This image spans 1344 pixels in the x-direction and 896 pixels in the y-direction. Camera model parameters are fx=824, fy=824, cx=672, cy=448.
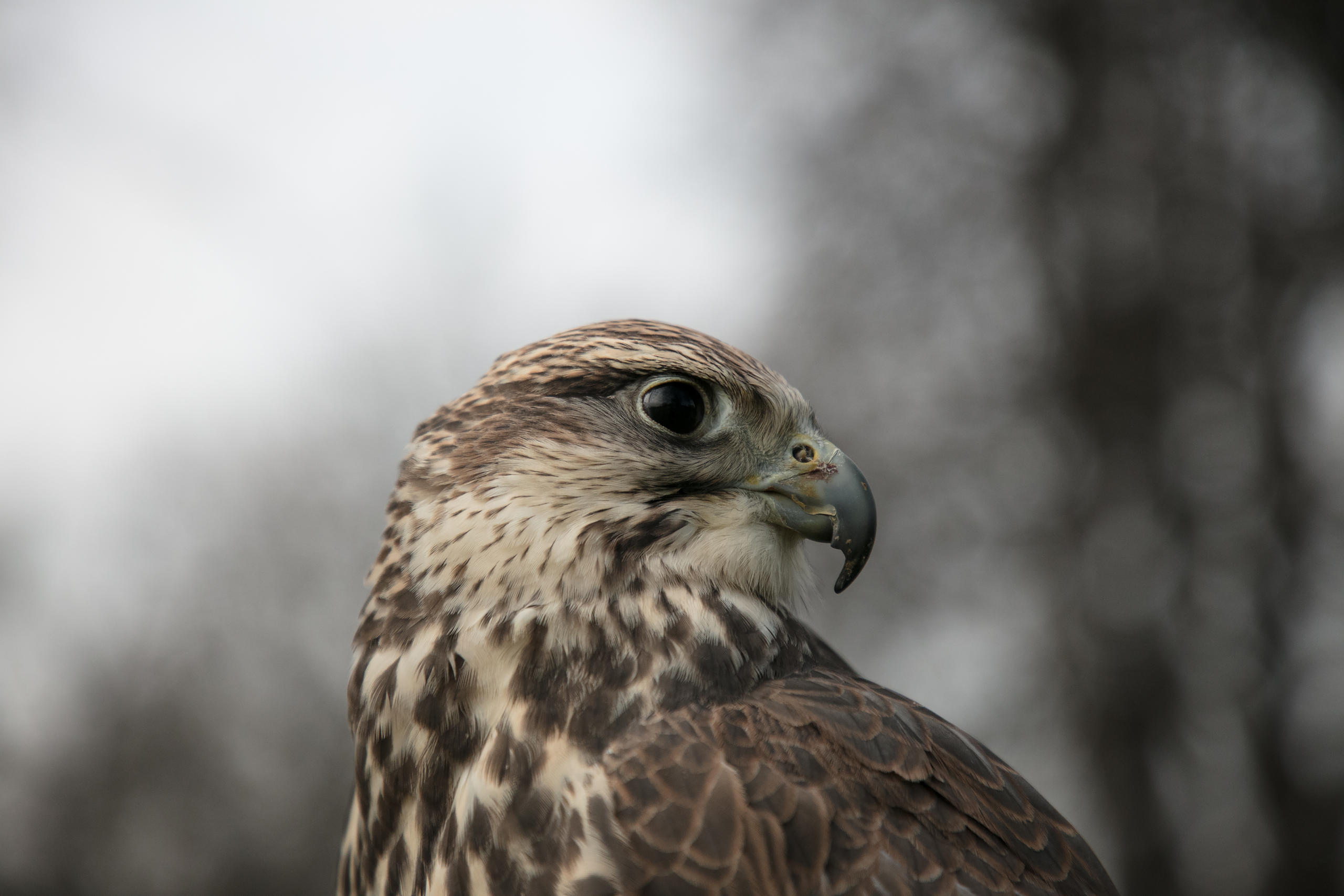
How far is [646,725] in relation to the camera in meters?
1.36

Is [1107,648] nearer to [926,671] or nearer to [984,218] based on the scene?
[926,671]

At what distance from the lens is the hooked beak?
5.61 feet

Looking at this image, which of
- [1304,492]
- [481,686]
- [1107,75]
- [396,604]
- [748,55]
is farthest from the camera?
[748,55]

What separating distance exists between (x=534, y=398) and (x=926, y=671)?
7365mm

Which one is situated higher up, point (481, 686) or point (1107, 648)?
point (481, 686)

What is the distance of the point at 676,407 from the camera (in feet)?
5.71

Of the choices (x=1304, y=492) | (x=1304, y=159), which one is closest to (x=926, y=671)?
(x=1304, y=492)

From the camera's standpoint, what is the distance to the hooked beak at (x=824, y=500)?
1709 mm

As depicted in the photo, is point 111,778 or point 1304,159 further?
point 111,778

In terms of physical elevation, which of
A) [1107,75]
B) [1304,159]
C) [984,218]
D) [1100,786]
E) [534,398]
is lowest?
[1100,786]

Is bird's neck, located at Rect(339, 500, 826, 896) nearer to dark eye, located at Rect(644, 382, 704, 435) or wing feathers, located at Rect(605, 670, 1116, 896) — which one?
wing feathers, located at Rect(605, 670, 1116, 896)

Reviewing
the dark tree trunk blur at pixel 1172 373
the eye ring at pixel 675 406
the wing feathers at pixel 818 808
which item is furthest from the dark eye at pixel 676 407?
the dark tree trunk blur at pixel 1172 373

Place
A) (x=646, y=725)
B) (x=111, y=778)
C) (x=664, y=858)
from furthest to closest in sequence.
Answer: (x=111, y=778) < (x=646, y=725) < (x=664, y=858)

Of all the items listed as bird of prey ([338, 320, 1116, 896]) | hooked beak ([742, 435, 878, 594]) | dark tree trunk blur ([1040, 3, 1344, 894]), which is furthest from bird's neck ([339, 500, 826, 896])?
dark tree trunk blur ([1040, 3, 1344, 894])
